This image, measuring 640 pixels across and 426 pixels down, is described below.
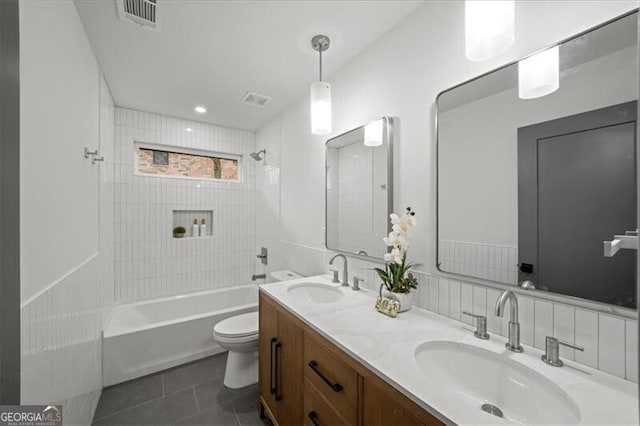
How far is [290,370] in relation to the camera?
1.38 meters

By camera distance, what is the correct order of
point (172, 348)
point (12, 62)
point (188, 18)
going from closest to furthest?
point (12, 62), point (188, 18), point (172, 348)

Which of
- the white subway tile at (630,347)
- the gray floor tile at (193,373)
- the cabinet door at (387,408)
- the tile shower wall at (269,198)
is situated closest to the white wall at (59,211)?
the gray floor tile at (193,373)

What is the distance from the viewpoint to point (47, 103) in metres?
1.05

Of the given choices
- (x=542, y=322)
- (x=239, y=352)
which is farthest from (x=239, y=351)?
(x=542, y=322)

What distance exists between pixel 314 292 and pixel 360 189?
2.57 feet

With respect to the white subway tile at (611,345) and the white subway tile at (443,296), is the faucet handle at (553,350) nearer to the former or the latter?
the white subway tile at (611,345)

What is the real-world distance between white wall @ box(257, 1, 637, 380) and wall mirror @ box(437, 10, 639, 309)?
70 millimetres

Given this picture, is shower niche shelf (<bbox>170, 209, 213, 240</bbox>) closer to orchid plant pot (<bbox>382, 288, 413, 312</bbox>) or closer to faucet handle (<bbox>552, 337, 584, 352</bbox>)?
orchid plant pot (<bbox>382, 288, 413, 312</bbox>)

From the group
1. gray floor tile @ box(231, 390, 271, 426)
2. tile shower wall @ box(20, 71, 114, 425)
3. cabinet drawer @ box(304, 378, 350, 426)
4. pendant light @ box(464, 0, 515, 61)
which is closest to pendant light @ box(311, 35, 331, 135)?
pendant light @ box(464, 0, 515, 61)

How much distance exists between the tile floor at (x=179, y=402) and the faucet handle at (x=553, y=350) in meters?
1.66

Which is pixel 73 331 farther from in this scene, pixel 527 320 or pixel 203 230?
pixel 527 320

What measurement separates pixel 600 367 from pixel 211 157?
11.9ft

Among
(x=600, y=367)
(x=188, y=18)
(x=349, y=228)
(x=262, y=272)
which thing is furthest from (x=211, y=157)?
(x=600, y=367)

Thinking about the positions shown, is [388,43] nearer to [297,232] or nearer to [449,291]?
[449,291]
